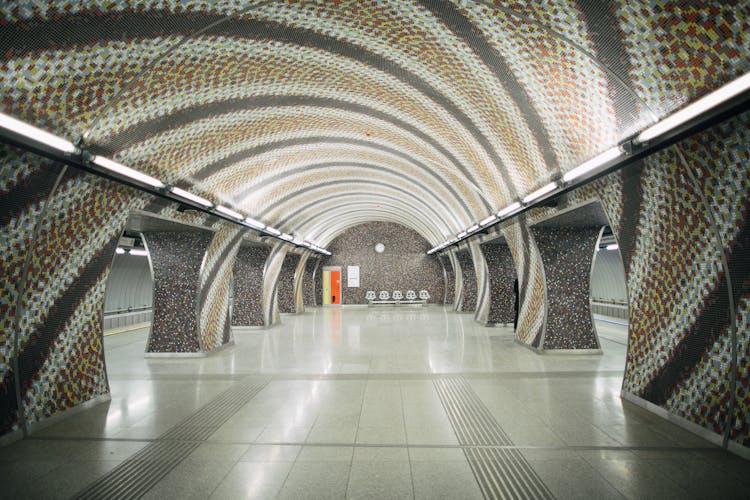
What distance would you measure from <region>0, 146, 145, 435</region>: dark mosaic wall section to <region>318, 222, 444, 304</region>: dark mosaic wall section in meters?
21.6

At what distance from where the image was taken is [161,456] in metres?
3.93

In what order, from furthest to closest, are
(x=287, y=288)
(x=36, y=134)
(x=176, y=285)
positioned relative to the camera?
(x=287, y=288)
(x=176, y=285)
(x=36, y=134)

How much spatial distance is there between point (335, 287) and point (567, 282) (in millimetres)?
19787

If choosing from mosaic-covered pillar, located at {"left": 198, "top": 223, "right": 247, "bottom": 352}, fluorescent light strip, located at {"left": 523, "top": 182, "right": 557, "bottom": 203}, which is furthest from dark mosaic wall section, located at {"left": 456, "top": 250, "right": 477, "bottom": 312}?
fluorescent light strip, located at {"left": 523, "top": 182, "right": 557, "bottom": 203}

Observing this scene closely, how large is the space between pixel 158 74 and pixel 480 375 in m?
6.83

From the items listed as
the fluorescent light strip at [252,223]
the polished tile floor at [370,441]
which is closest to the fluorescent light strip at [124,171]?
the polished tile floor at [370,441]

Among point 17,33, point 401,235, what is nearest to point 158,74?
point 17,33

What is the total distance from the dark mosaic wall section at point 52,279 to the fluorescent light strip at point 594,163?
6312mm

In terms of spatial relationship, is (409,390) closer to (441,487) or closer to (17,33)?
(441,487)

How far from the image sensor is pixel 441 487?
327 centimetres

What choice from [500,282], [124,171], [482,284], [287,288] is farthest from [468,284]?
[124,171]

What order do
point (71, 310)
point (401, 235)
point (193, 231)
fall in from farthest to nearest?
1. point (401, 235)
2. point (193, 231)
3. point (71, 310)

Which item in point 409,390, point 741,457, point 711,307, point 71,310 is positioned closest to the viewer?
point 741,457

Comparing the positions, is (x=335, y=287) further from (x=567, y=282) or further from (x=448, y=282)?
(x=567, y=282)
